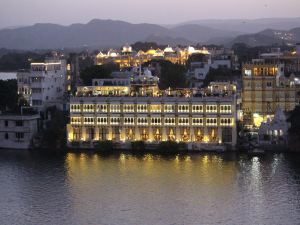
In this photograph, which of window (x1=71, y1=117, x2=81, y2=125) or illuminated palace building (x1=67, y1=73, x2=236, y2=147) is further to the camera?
window (x1=71, y1=117, x2=81, y2=125)

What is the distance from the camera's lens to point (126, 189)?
102 ft

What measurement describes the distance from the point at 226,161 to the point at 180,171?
3.59 meters

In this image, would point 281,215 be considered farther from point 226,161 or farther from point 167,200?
point 226,161

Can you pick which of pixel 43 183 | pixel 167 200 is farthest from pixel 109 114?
pixel 167 200

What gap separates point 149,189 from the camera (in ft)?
101

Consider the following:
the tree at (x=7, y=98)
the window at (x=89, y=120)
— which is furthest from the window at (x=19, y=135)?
the tree at (x=7, y=98)

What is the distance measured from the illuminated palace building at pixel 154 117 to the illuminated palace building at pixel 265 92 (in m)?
5.97

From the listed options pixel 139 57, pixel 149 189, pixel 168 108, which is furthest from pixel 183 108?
pixel 139 57

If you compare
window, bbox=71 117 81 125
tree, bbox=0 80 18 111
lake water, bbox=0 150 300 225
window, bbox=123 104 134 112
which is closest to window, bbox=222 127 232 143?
lake water, bbox=0 150 300 225

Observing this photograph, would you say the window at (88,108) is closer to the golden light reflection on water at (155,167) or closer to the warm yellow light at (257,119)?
the golden light reflection on water at (155,167)

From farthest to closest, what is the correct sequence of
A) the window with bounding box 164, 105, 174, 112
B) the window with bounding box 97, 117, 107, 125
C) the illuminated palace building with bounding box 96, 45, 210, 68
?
1. the illuminated palace building with bounding box 96, 45, 210, 68
2. the window with bounding box 97, 117, 107, 125
3. the window with bounding box 164, 105, 174, 112

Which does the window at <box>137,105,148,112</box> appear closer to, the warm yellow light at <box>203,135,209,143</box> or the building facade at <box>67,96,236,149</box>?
the building facade at <box>67,96,236,149</box>

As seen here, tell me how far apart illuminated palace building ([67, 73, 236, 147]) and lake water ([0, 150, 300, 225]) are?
2.42m

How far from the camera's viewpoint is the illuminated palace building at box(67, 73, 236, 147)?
4069cm
